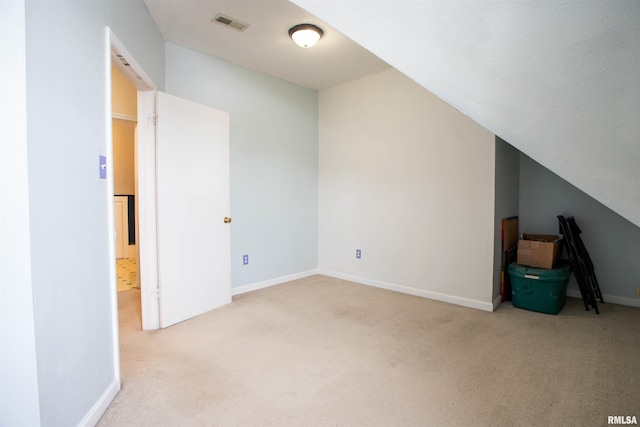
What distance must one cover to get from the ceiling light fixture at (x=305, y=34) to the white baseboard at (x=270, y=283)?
103 inches

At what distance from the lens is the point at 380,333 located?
2.57m

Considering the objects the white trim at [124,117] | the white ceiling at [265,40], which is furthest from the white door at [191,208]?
the white trim at [124,117]

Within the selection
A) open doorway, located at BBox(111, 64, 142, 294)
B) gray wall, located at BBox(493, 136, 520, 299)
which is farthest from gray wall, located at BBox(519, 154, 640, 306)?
open doorway, located at BBox(111, 64, 142, 294)

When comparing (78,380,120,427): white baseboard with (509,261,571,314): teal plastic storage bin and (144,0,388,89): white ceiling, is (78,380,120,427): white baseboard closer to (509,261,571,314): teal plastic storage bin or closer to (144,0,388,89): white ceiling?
(144,0,388,89): white ceiling

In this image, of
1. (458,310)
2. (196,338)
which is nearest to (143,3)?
(196,338)

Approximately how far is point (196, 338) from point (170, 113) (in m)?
1.86

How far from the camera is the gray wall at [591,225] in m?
3.18

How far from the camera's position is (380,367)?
2.04 metres

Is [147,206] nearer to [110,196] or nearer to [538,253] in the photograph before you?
[110,196]

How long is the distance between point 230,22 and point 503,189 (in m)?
3.04

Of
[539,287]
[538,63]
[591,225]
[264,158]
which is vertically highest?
[264,158]

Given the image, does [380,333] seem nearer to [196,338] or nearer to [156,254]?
[196,338]

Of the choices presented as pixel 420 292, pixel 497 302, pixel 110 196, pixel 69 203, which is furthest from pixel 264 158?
pixel 497 302

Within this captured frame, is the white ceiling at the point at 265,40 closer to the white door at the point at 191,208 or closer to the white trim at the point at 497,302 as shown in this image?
the white door at the point at 191,208
